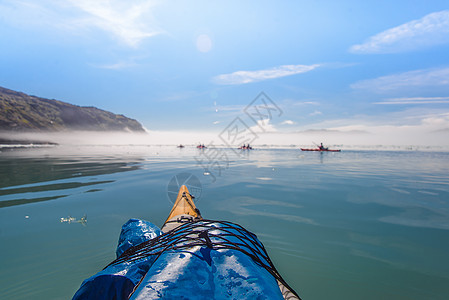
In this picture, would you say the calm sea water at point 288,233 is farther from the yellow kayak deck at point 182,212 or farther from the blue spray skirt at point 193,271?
the blue spray skirt at point 193,271

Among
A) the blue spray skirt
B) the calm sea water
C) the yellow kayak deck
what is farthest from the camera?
the yellow kayak deck

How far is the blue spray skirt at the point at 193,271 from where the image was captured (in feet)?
5.65

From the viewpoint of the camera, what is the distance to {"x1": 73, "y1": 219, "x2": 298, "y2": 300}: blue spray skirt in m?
1.72

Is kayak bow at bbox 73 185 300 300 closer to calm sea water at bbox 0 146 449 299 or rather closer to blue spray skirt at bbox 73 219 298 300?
blue spray skirt at bbox 73 219 298 300

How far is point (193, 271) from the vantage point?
1866 mm

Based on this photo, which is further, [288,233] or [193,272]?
[288,233]

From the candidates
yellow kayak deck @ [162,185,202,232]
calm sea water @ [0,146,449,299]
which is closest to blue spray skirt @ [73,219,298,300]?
calm sea water @ [0,146,449,299]

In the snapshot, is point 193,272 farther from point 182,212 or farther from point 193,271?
point 182,212

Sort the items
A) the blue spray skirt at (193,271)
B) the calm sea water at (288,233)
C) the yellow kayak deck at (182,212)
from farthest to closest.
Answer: the yellow kayak deck at (182,212)
the calm sea water at (288,233)
the blue spray skirt at (193,271)

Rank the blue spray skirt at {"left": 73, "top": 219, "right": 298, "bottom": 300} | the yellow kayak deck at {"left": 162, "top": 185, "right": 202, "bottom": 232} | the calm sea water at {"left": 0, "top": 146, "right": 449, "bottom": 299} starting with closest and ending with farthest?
1. the blue spray skirt at {"left": 73, "top": 219, "right": 298, "bottom": 300}
2. the calm sea water at {"left": 0, "top": 146, "right": 449, "bottom": 299}
3. the yellow kayak deck at {"left": 162, "top": 185, "right": 202, "bottom": 232}

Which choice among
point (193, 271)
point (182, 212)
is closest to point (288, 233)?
point (182, 212)

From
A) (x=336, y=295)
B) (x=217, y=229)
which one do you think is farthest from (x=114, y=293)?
(x=336, y=295)

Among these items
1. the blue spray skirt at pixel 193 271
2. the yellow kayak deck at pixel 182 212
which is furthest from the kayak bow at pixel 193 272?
the yellow kayak deck at pixel 182 212

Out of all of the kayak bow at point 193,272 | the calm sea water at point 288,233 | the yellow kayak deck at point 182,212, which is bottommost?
the calm sea water at point 288,233
